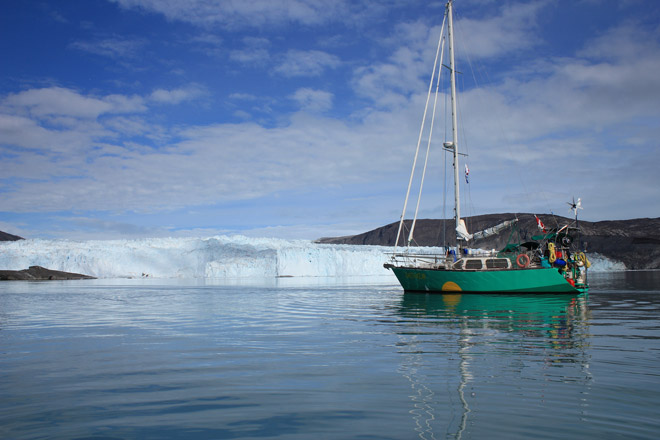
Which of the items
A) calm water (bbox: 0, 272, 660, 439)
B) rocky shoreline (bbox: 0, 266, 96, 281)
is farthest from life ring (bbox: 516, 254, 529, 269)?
rocky shoreline (bbox: 0, 266, 96, 281)

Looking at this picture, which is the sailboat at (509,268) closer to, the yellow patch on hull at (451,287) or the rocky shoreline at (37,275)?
the yellow patch on hull at (451,287)

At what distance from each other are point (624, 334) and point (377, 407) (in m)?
7.70

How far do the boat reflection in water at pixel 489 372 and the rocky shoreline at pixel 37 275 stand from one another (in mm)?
48572

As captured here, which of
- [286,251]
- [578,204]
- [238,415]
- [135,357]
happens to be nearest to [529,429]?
[238,415]

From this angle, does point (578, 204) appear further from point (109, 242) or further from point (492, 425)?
point (109, 242)

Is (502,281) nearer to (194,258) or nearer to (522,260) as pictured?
(522,260)

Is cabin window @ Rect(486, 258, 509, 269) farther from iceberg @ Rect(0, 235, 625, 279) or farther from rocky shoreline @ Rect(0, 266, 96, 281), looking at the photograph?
rocky shoreline @ Rect(0, 266, 96, 281)

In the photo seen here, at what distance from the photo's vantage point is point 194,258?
58969 millimetres

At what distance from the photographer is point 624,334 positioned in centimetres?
1039

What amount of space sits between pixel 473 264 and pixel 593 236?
4439 inches

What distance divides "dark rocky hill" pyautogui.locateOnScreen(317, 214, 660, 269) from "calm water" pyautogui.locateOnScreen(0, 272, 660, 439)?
71989 millimetres

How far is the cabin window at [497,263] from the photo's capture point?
2531 centimetres

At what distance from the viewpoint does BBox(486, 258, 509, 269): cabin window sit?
83.0 ft

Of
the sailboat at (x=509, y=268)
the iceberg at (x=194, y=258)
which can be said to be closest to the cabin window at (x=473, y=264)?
the sailboat at (x=509, y=268)
